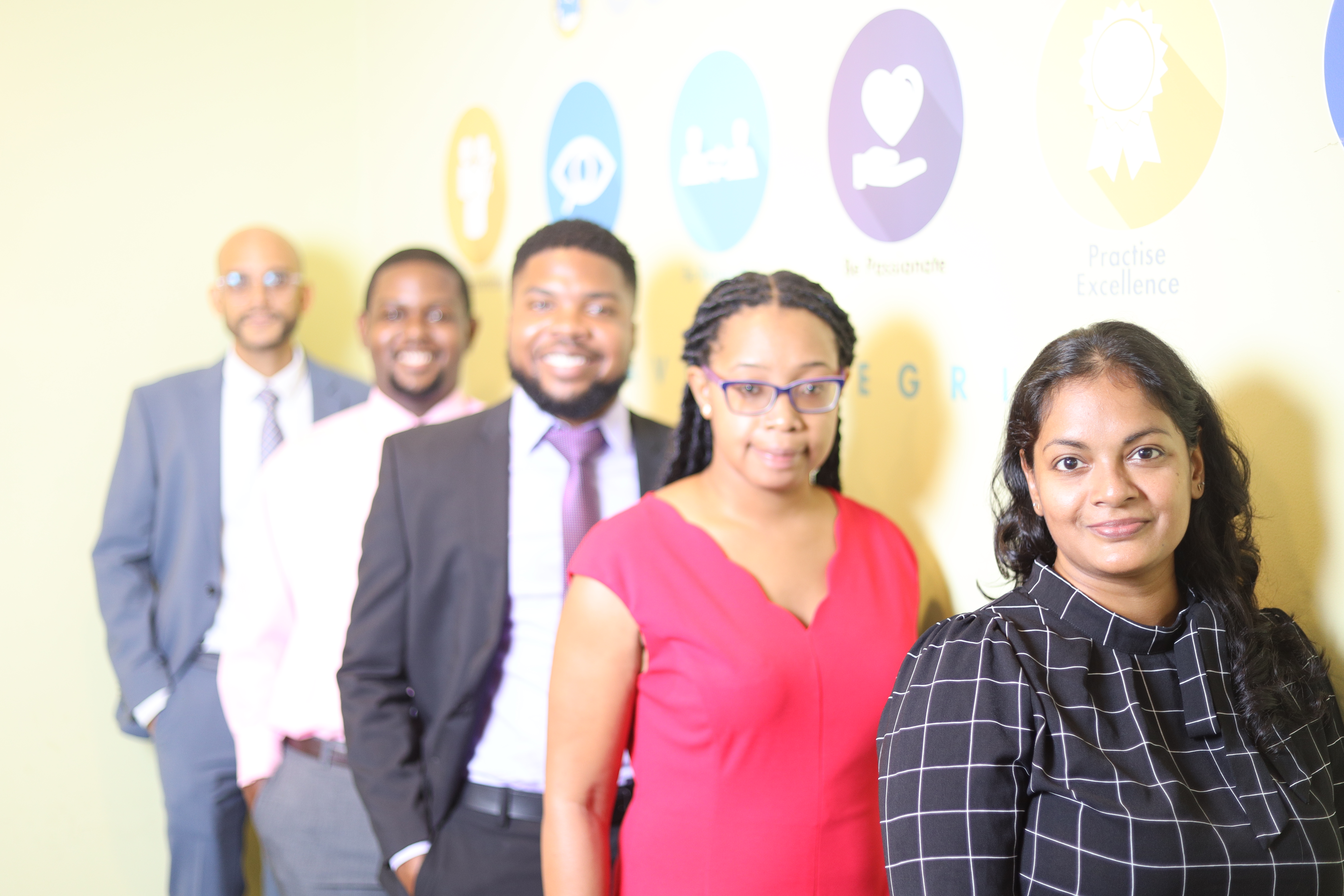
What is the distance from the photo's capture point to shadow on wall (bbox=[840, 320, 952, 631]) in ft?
7.32

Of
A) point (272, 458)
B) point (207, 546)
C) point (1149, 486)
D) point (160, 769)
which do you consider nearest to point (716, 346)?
point (1149, 486)

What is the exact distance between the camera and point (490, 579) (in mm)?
2307

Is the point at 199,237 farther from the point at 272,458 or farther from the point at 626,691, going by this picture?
the point at 626,691

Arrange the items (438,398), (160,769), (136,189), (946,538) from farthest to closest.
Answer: (136,189)
(160,769)
(438,398)
(946,538)

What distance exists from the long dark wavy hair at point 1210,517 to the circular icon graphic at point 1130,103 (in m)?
0.33

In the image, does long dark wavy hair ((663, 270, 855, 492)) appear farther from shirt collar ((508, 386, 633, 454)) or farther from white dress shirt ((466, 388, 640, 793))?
shirt collar ((508, 386, 633, 454))

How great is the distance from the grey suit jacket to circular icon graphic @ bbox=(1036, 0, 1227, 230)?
289 centimetres

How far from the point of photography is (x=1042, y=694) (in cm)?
148

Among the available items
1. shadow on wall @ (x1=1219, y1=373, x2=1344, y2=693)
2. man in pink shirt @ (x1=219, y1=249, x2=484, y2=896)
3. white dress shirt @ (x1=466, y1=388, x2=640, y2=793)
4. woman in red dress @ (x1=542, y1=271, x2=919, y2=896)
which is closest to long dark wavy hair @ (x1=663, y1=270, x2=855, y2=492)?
woman in red dress @ (x1=542, y1=271, x2=919, y2=896)

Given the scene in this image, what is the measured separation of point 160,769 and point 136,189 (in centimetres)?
215

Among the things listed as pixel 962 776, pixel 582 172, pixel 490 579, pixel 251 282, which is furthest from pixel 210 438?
pixel 962 776

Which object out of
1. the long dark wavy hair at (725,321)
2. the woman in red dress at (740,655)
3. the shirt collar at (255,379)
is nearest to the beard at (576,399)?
the long dark wavy hair at (725,321)

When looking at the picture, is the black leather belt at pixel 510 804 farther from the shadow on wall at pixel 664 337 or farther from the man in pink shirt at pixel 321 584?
the shadow on wall at pixel 664 337

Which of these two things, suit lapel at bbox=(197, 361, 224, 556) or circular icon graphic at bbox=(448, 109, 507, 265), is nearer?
suit lapel at bbox=(197, 361, 224, 556)
